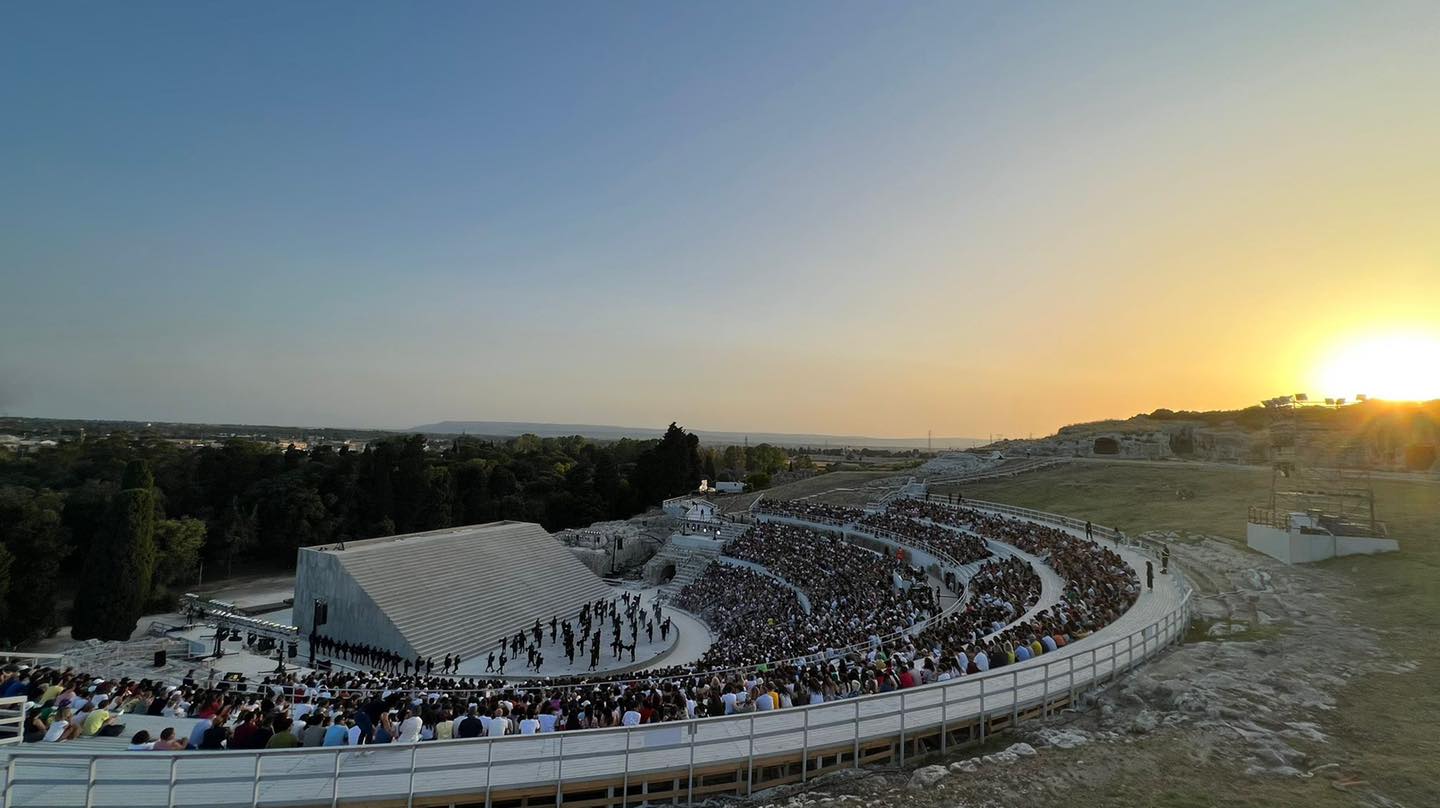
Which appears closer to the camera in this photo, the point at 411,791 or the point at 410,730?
the point at 411,791

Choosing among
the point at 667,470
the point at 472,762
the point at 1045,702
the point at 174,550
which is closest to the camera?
the point at 472,762

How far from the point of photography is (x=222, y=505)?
2213 inches

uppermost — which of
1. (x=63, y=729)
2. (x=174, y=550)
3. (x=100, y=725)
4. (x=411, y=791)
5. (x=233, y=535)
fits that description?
(x=411, y=791)

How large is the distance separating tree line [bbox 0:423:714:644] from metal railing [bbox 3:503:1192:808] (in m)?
35.2

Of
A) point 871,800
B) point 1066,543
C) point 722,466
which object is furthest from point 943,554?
point 722,466

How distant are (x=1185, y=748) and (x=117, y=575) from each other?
144 feet

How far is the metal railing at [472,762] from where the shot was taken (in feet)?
22.4

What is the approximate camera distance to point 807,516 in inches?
1709

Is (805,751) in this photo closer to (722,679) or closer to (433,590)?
(722,679)

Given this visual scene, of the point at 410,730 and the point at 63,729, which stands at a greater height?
the point at 410,730

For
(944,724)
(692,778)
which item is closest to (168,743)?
(692,778)

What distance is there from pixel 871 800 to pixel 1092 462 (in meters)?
56.4

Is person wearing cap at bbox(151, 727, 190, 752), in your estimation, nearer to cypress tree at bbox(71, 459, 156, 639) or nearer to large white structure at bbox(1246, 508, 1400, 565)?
large white structure at bbox(1246, 508, 1400, 565)

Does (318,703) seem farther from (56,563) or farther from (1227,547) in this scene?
(56,563)
